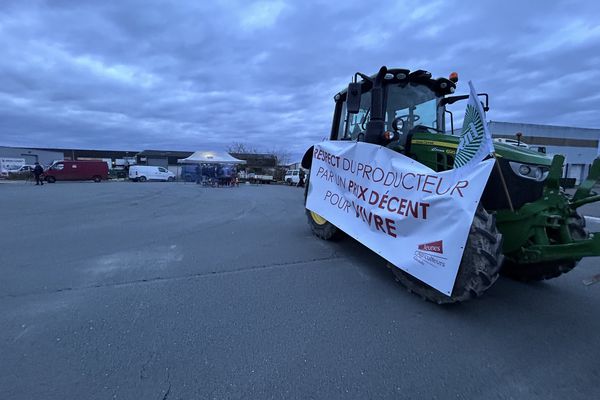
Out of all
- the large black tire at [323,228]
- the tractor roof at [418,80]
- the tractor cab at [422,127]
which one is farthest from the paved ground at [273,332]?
the tractor roof at [418,80]

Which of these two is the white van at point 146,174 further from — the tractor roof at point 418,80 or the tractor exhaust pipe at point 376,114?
the tractor exhaust pipe at point 376,114

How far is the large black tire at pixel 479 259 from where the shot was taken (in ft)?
9.50

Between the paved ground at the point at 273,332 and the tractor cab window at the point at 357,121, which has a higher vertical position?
the tractor cab window at the point at 357,121

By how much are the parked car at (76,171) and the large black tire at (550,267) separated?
4039cm

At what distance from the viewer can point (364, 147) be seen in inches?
168

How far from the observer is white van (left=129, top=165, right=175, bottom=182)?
39.1 m

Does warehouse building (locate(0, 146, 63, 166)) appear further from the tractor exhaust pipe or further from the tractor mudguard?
the tractor mudguard

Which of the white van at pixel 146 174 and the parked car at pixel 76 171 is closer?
the parked car at pixel 76 171

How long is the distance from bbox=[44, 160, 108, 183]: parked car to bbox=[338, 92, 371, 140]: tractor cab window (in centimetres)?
3755

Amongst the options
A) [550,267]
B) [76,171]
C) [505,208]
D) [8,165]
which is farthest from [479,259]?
[8,165]

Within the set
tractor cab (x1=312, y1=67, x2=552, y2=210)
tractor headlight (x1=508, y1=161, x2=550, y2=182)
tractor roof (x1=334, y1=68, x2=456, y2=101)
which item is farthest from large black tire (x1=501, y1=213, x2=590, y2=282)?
tractor roof (x1=334, y1=68, x2=456, y2=101)

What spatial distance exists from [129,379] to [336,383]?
149 centimetres

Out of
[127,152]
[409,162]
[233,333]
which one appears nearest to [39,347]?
[233,333]

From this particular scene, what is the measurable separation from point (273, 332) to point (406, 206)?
6.37ft
